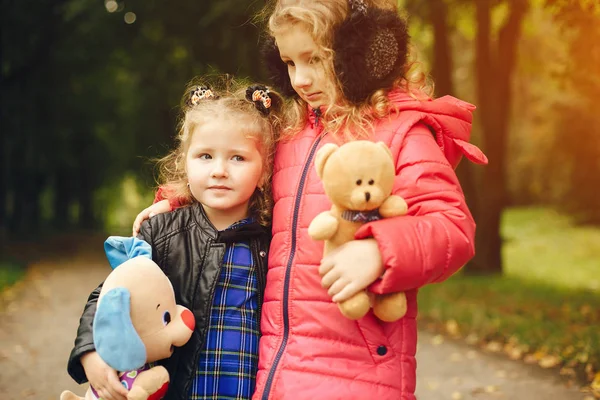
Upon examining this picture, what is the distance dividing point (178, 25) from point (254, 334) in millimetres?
11144

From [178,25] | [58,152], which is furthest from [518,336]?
[58,152]

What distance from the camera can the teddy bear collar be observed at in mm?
2441

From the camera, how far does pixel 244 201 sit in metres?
3.06

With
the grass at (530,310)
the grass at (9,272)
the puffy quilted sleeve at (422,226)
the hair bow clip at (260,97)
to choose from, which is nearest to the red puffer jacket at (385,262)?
the puffy quilted sleeve at (422,226)

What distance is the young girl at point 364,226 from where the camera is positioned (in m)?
2.41

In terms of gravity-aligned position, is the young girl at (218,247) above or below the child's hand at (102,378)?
above

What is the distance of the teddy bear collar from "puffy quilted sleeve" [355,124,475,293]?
5 centimetres

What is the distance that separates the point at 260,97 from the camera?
3182 mm

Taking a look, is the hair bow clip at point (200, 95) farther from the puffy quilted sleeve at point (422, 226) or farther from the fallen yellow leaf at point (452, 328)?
the fallen yellow leaf at point (452, 328)

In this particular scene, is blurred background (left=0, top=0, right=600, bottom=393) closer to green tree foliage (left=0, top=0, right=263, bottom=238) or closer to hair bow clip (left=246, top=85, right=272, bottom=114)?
green tree foliage (left=0, top=0, right=263, bottom=238)

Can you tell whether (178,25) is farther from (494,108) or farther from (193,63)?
(494,108)

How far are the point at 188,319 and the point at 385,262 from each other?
33.1 inches

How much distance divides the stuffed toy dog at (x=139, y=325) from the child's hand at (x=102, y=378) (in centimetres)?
4

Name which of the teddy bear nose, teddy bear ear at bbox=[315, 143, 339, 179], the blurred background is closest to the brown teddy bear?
teddy bear ear at bbox=[315, 143, 339, 179]
